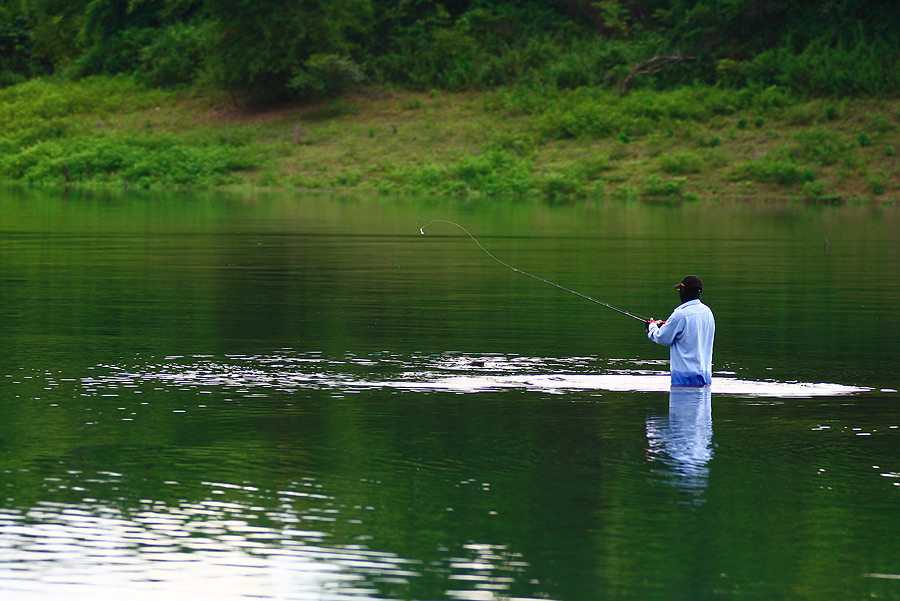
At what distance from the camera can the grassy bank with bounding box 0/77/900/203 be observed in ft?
160

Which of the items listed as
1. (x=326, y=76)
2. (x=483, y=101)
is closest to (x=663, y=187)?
(x=483, y=101)

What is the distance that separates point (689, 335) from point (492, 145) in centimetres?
4048

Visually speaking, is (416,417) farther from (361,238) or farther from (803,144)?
(803,144)

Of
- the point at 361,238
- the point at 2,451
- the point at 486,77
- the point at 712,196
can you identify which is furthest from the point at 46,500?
the point at 486,77

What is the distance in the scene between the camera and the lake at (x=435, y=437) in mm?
7613

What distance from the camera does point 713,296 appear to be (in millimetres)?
20984

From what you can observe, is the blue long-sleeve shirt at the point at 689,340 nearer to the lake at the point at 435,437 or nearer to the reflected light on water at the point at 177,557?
the lake at the point at 435,437

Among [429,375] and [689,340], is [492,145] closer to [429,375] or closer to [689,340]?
[429,375]

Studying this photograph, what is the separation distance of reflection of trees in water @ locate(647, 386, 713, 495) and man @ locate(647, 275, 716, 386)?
0.15 metres

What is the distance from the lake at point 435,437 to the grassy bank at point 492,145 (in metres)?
25.2

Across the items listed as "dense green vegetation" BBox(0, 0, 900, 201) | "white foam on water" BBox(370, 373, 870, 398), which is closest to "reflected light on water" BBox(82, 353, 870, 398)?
"white foam on water" BBox(370, 373, 870, 398)

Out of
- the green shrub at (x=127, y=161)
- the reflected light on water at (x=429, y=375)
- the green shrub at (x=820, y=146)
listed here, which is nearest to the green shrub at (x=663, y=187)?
the green shrub at (x=820, y=146)

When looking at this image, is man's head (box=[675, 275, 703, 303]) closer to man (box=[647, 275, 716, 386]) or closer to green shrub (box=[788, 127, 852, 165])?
man (box=[647, 275, 716, 386])

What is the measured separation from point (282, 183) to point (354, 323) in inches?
1420
